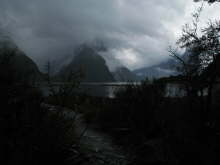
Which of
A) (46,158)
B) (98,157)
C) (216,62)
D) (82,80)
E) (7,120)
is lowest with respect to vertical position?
(98,157)

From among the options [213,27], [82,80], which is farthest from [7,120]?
[213,27]

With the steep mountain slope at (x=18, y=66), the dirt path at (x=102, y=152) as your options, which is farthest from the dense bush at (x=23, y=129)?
the dirt path at (x=102, y=152)

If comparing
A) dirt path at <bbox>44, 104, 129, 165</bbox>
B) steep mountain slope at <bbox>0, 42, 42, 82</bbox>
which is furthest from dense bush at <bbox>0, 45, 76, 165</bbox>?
dirt path at <bbox>44, 104, 129, 165</bbox>

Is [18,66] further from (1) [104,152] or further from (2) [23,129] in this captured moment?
(1) [104,152]

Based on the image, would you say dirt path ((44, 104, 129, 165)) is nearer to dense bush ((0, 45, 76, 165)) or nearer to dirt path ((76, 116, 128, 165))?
dirt path ((76, 116, 128, 165))

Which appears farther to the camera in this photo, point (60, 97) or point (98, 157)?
point (98, 157)

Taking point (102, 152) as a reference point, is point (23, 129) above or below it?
above

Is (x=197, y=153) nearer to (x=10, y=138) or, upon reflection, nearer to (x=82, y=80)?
(x=82, y=80)

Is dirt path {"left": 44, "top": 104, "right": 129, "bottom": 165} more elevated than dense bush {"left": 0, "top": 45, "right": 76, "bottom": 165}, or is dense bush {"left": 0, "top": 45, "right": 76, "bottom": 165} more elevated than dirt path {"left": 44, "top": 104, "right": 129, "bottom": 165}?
dense bush {"left": 0, "top": 45, "right": 76, "bottom": 165}

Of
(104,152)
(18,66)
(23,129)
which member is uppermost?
(18,66)

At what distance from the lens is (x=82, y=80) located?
2838mm

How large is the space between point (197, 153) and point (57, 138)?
225 centimetres

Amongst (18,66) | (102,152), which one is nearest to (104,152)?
(102,152)

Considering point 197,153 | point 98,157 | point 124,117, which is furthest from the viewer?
point 124,117
